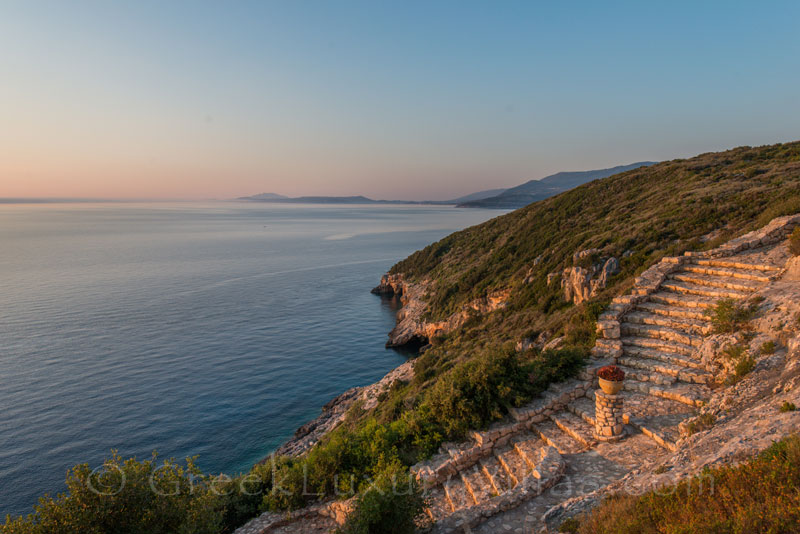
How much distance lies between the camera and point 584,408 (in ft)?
39.3

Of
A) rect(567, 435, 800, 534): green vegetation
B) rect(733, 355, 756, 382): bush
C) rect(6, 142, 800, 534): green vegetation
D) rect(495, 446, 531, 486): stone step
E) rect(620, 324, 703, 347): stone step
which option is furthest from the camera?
rect(620, 324, 703, 347): stone step

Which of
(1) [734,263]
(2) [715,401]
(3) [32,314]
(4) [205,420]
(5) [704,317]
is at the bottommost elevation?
(4) [205,420]

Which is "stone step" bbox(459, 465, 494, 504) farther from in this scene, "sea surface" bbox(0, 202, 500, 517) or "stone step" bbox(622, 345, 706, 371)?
"sea surface" bbox(0, 202, 500, 517)

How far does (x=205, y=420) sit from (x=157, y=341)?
61.4 ft

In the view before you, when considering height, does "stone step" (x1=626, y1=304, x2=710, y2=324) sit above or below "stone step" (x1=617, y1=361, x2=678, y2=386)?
above

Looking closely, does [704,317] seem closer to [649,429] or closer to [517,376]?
[649,429]

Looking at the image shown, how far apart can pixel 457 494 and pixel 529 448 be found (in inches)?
101

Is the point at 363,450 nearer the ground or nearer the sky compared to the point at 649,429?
nearer the ground

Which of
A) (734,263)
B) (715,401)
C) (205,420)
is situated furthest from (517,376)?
(205,420)

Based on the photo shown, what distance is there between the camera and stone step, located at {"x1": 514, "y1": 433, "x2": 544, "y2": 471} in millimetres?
10489

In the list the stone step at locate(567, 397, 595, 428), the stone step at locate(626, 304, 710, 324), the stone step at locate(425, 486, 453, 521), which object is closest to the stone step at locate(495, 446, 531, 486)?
the stone step at locate(425, 486, 453, 521)

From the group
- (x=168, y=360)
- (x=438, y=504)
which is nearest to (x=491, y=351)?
(x=438, y=504)

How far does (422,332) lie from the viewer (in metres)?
44.9

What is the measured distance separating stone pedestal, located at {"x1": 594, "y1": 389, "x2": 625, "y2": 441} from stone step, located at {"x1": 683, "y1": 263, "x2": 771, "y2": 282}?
9.47m
